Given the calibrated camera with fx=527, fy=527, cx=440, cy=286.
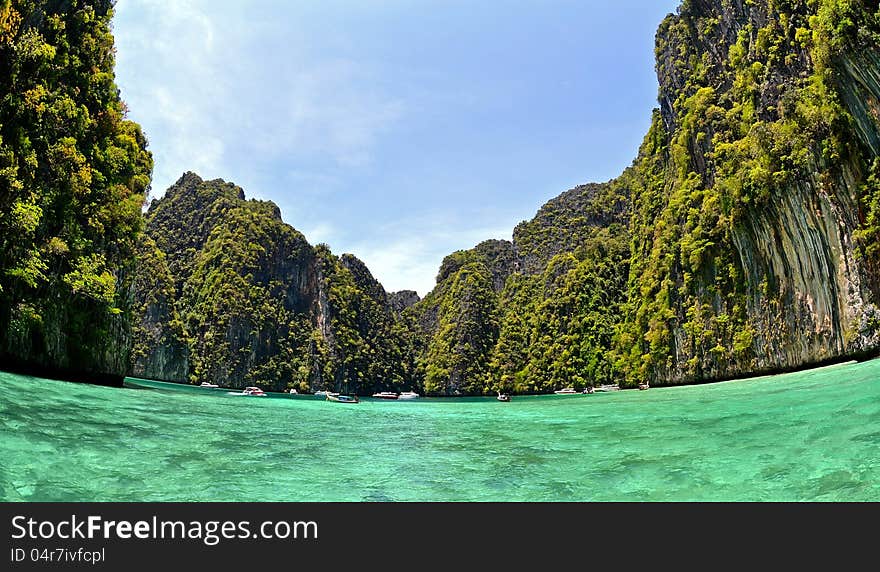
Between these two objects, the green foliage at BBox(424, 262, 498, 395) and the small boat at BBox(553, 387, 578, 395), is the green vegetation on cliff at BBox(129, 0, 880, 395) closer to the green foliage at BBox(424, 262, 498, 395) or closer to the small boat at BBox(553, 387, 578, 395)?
the green foliage at BBox(424, 262, 498, 395)

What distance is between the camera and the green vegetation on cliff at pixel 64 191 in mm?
20516

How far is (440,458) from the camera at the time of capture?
1322 cm

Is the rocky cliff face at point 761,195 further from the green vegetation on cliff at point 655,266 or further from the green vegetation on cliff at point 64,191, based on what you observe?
the green vegetation on cliff at point 64,191

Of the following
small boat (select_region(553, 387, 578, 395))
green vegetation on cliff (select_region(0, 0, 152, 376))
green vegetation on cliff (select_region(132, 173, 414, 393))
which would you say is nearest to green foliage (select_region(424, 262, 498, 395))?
green vegetation on cliff (select_region(132, 173, 414, 393))

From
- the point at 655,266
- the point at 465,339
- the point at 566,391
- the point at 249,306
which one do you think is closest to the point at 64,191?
the point at 655,266

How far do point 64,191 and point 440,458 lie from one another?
73.0 ft

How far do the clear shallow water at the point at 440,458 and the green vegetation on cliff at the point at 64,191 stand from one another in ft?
15.5

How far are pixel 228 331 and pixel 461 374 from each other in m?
46.1

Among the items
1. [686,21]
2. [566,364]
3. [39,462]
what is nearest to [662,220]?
[686,21]

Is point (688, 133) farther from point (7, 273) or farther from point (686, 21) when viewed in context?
point (7, 273)

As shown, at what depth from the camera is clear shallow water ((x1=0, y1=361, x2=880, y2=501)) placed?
8.60 metres

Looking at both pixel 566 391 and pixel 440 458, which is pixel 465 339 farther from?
pixel 440 458

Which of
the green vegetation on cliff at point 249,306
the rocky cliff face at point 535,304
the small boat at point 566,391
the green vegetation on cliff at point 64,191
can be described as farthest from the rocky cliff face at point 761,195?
the green vegetation on cliff at point 249,306

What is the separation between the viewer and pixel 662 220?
5653 centimetres
